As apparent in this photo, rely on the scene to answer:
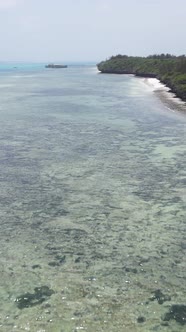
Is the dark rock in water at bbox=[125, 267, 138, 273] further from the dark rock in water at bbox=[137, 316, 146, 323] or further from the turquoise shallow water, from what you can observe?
the dark rock in water at bbox=[137, 316, 146, 323]

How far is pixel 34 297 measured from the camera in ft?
32.7

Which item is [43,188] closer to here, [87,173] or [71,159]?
[87,173]

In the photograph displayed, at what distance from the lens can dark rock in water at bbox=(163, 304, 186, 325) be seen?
914 cm

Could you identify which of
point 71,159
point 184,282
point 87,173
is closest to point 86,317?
point 184,282

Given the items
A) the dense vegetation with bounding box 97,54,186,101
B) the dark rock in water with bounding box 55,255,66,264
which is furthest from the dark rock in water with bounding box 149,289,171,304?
the dense vegetation with bounding box 97,54,186,101

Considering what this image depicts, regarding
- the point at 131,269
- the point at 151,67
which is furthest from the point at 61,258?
the point at 151,67

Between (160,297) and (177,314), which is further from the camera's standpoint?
(160,297)

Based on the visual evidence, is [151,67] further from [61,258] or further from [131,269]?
[131,269]

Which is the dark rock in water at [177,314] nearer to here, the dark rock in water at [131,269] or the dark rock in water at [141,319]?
the dark rock in water at [141,319]

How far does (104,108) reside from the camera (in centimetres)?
4653

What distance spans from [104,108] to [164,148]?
21618 millimetres

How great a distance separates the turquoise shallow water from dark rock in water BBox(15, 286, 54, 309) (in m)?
0.02

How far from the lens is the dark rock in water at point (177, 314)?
9140mm

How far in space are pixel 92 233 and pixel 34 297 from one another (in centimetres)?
397
